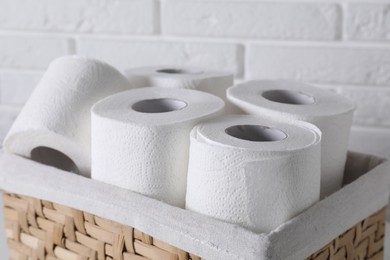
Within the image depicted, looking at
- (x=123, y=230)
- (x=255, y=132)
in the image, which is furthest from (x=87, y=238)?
(x=255, y=132)

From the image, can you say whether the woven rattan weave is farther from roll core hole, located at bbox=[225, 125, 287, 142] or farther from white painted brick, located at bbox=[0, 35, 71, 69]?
white painted brick, located at bbox=[0, 35, 71, 69]

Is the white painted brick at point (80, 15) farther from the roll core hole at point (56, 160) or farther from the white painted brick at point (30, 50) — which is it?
the roll core hole at point (56, 160)

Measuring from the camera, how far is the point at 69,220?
22.1 inches

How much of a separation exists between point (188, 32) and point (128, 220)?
430 millimetres

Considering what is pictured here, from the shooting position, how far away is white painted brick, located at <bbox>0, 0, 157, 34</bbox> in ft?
2.98

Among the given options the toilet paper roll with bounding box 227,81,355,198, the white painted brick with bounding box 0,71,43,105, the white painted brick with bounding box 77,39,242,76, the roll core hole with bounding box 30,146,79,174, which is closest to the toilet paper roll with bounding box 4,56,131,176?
the roll core hole with bounding box 30,146,79,174

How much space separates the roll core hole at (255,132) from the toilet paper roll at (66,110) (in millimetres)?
134

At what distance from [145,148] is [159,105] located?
0.29 feet

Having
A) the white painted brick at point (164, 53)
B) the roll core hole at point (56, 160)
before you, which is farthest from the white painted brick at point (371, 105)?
the roll core hole at point (56, 160)

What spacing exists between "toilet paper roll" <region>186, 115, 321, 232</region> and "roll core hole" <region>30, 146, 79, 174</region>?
19 cm

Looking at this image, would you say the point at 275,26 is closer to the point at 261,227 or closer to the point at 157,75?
the point at 157,75

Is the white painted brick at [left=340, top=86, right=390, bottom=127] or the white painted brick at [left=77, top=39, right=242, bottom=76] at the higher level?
the white painted brick at [left=77, top=39, right=242, bottom=76]

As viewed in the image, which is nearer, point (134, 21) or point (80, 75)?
point (80, 75)

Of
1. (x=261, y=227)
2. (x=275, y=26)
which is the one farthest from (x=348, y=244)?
(x=275, y=26)
